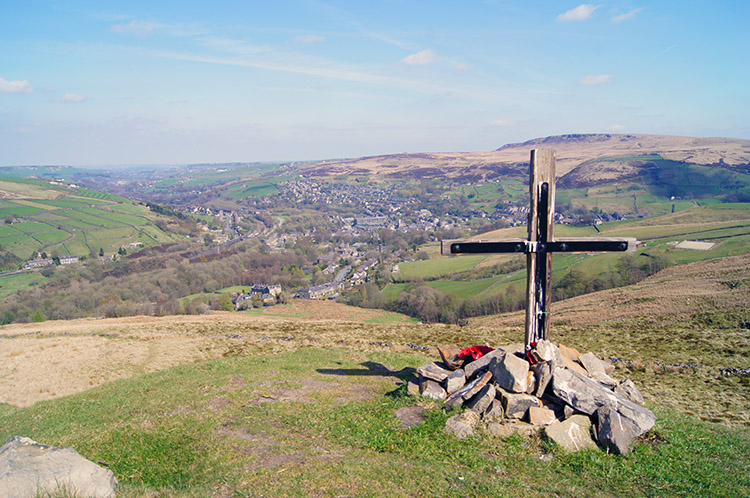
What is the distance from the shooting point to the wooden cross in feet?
33.9

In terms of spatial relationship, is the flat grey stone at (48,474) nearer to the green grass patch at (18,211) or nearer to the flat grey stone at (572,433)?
the flat grey stone at (572,433)

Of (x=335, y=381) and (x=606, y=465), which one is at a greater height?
(x=606, y=465)

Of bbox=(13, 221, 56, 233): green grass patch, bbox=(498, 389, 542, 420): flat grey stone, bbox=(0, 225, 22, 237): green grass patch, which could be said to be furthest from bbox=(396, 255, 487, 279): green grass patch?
bbox=(13, 221, 56, 233): green grass patch

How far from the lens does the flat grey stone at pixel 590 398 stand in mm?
8562

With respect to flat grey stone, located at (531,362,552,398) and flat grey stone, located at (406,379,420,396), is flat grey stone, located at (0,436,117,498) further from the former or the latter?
flat grey stone, located at (531,362,552,398)

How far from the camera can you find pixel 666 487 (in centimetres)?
680

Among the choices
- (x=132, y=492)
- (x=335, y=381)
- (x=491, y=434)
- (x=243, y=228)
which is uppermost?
(x=132, y=492)

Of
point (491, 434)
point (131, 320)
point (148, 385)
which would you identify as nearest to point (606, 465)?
point (491, 434)

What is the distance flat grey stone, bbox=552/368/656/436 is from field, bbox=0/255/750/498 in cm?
39

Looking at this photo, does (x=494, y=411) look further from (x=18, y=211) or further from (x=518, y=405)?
(x=18, y=211)

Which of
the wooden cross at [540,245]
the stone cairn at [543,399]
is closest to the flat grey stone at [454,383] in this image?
the stone cairn at [543,399]

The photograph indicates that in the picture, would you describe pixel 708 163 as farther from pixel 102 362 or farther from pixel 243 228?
pixel 102 362

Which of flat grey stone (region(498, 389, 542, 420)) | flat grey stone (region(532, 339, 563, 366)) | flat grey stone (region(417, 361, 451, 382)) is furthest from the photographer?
flat grey stone (region(417, 361, 451, 382))

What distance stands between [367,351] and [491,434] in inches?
387
